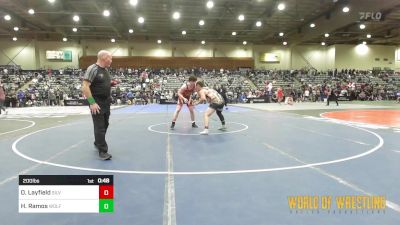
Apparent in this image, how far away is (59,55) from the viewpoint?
3944 centimetres

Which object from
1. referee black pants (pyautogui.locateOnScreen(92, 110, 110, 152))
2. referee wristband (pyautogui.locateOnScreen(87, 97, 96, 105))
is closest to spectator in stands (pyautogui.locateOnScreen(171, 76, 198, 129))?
referee black pants (pyautogui.locateOnScreen(92, 110, 110, 152))

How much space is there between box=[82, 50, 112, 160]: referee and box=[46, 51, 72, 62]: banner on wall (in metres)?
37.7

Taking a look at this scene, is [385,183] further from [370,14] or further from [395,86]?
[395,86]

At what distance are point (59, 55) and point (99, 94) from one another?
3792 centimetres

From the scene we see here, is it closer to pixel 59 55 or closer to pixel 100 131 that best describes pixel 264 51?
pixel 59 55

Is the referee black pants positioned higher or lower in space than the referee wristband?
lower

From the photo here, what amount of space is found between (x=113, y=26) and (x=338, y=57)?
98.2 ft

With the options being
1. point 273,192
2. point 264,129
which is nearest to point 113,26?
point 264,129

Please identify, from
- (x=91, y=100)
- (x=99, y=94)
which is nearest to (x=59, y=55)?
(x=99, y=94)

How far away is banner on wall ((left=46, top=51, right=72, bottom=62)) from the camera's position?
3928 centimetres

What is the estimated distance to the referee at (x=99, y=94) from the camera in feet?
17.4

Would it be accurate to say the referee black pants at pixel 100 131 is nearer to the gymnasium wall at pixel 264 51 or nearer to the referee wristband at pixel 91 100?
the referee wristband at pixel 91 100

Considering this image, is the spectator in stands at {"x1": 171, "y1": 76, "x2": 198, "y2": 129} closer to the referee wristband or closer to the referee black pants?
the referee black pants

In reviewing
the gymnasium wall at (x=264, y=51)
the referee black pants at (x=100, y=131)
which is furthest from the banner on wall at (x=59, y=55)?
the referee black pants at (x=100, y=131)
